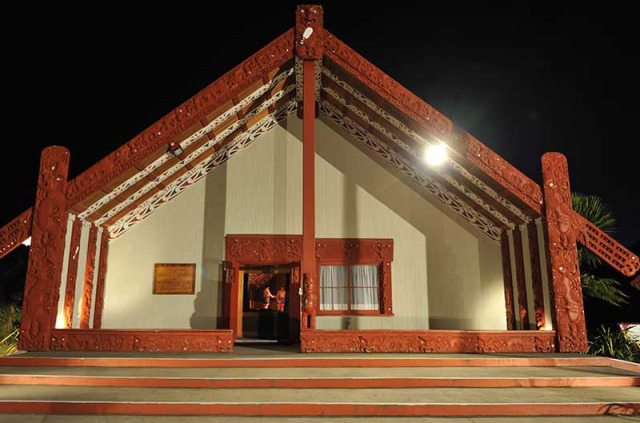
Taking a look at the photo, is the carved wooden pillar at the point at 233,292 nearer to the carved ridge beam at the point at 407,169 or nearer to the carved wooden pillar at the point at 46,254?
the carved wooden pillar at the point at 46,254

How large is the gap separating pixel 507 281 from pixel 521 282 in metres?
0.45

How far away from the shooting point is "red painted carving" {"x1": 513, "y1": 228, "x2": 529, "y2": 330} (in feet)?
22.0

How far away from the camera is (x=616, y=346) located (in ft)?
20.6

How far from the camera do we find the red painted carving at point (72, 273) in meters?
6.10

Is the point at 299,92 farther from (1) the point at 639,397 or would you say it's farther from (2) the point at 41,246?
(1) the point at 639,397

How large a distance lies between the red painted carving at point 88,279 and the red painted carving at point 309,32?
402 cm

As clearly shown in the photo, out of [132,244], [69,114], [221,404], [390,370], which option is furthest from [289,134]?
[69,114]

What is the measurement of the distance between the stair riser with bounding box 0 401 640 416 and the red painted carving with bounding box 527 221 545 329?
2.53m

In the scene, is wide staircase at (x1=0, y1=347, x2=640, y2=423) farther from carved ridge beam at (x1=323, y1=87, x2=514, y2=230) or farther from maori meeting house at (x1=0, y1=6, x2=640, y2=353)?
carved ridge beam at (x1=323, y1=87, x2=514, y2=230)

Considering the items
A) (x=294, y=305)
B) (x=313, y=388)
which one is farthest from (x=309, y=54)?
(x=313, y=388)

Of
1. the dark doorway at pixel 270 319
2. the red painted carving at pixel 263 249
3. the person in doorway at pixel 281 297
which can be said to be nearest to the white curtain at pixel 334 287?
the red painted carving at pixel 263 249

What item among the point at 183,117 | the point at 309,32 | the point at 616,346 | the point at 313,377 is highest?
the point at 309,32

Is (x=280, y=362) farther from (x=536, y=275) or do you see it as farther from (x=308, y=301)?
(x=536, y=275)

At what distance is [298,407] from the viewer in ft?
11.9
